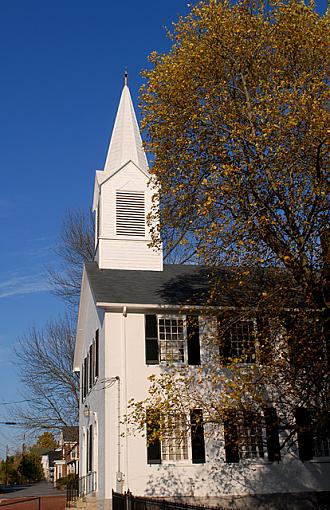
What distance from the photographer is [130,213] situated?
78.7ft

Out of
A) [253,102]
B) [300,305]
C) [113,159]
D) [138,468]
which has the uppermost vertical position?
[113,159]

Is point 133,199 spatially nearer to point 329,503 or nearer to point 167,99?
point 167,99

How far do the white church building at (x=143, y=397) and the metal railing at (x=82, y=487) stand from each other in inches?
13.7

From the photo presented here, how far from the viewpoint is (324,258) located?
12594 mm

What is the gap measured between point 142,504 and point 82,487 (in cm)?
1063

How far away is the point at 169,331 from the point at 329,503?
7426mm

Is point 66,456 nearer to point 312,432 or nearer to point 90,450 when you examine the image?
point 90,450

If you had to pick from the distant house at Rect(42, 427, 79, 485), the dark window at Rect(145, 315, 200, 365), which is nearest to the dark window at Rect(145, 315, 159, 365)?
the dark window at Rect(145, 315, 200, 365)

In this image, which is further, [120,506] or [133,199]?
[133,199]

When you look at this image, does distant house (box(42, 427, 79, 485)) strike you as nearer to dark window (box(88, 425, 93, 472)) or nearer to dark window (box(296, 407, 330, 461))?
dark window (box(88, 425, 93, 472))

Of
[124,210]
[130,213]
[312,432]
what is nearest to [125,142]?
[124,210]

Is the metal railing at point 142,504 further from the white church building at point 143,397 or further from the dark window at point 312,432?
the dark window at point 312,432

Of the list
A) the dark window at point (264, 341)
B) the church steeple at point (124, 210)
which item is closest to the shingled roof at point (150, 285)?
the church steeple at point (124, 210)

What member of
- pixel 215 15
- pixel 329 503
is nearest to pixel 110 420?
pixel 329 503
